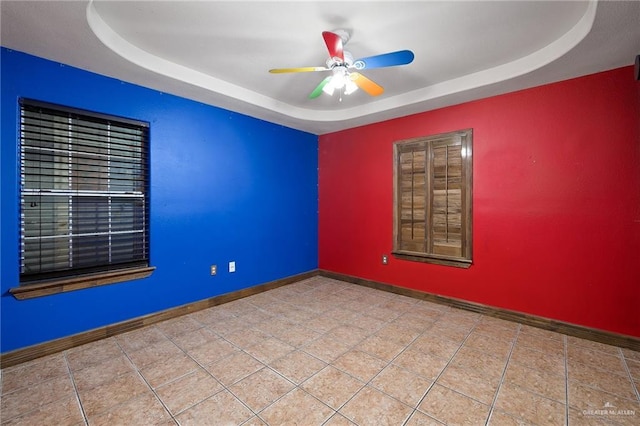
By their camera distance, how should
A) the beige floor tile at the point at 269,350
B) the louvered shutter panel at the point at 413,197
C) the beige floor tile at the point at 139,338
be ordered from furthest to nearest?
the louvered shutter panel at the point at 413,197 < the beige floor tile at the point at 139,338 < the beige floor tile at the point at 269,350

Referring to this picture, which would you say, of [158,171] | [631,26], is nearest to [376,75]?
[631,26]

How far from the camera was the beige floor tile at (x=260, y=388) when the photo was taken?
172cm

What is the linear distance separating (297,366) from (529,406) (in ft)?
5.02

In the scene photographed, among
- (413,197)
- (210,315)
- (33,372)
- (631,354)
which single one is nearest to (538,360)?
(631,354)

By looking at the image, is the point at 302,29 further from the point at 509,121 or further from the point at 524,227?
the point at 524,227

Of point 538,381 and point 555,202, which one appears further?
point 555,202

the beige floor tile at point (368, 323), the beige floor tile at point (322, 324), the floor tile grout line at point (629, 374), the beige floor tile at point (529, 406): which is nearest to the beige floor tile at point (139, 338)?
the beige floor tile at point (322, 324)

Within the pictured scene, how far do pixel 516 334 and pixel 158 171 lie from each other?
13.0 ft

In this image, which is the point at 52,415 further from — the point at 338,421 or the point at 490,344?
the point at 490,344

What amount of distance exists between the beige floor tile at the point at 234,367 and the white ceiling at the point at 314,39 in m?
2.60

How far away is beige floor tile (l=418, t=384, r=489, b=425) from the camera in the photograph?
5.18 ft

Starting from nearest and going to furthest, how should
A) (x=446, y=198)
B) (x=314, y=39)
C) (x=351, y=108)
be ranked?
(x=314, y=39) → (x=446, y=198) → (x=351, y=108)

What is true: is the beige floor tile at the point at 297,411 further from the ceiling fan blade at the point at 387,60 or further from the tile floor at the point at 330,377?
the ceiling fan blade at the point at 387,60

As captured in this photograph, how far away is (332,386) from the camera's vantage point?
6.12ft
